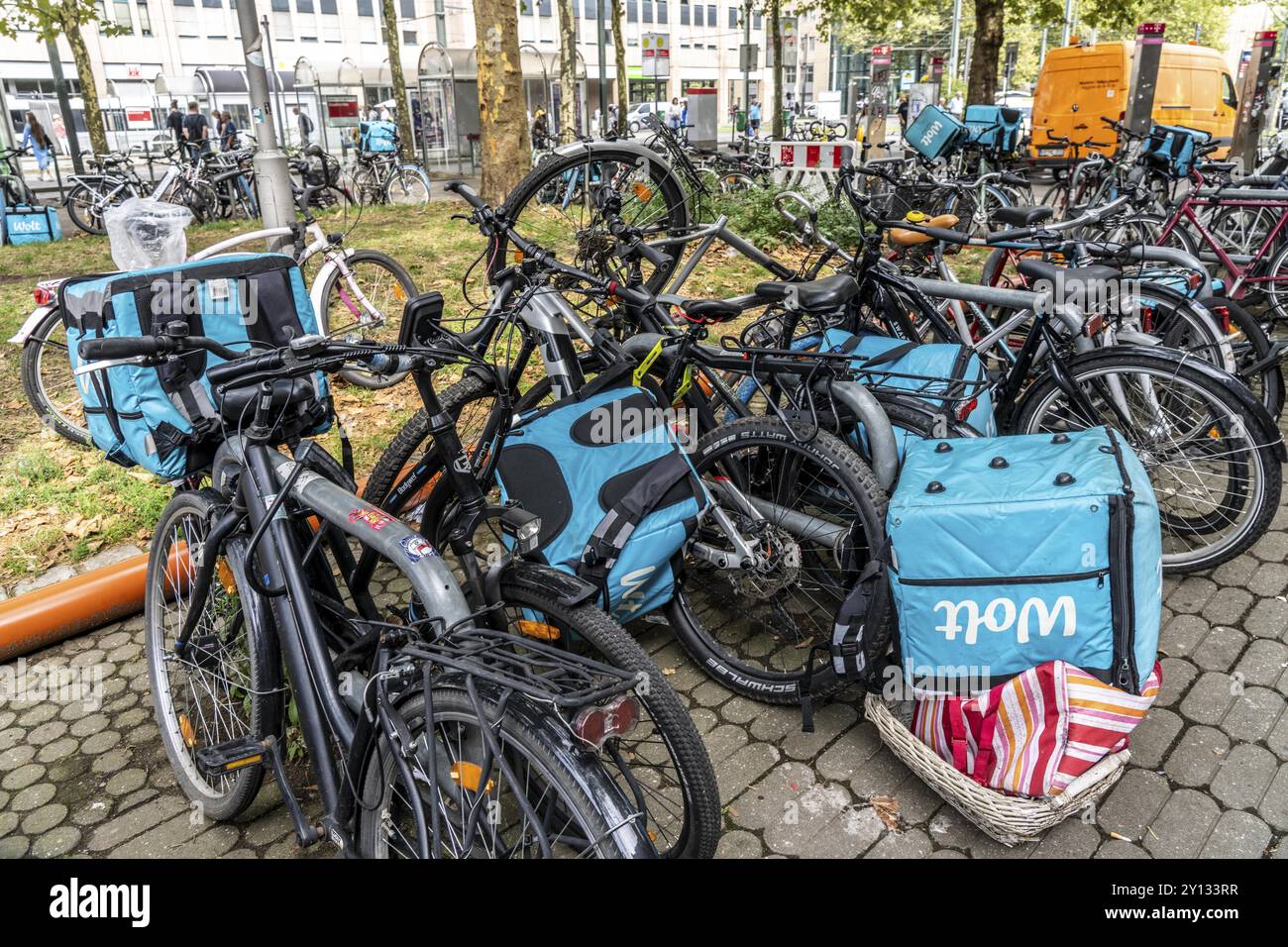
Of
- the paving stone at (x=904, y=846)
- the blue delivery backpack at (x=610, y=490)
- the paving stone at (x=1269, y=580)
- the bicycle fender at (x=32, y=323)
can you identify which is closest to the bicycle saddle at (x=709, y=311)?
the blue delivery backpack at (x=610, y=490)

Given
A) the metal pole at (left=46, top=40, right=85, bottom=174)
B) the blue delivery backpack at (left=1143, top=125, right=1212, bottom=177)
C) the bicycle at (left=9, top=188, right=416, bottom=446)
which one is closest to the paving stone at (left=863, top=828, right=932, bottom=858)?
the bicycle at (left=9, top=188, right=416, bottom=446)

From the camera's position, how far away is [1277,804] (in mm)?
2506

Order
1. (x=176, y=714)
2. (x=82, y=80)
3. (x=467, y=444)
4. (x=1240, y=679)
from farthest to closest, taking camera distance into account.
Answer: (x=82, y=80) < (x=467, y=444) < (x=1240, y=679) < (x=176, y=714)

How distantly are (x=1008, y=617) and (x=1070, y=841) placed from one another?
0.62m

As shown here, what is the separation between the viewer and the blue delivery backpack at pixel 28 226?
10523mm

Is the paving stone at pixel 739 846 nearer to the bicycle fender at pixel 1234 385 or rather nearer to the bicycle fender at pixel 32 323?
the bicycle fender at pixel 1234 385

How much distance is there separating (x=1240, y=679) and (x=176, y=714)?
341 cm

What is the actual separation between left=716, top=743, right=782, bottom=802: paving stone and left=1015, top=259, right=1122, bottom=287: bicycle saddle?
2.12 meters

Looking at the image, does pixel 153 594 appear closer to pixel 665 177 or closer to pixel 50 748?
pixel 50 748

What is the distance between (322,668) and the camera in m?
2.06

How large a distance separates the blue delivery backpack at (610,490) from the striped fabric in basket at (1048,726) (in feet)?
3.24

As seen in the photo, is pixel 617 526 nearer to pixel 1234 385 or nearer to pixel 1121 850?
pixel 1121 850

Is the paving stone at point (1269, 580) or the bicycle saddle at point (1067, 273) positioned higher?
the bicycle saddle at point (1067, 273)
